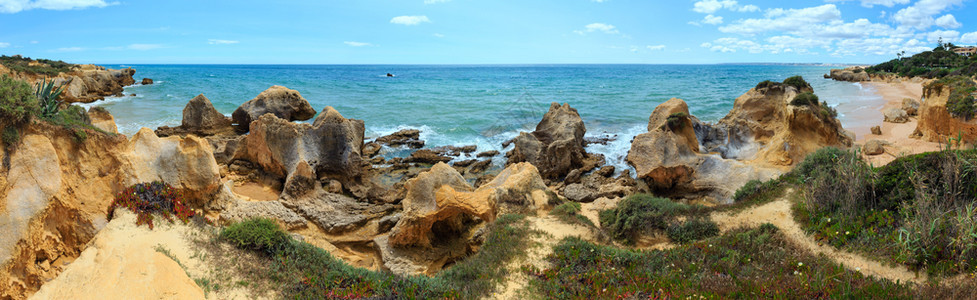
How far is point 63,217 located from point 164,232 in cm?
164

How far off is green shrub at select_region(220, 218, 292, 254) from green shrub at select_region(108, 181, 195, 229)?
1.12 metres

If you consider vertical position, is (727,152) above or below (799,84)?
below

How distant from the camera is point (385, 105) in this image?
3891 centimetres

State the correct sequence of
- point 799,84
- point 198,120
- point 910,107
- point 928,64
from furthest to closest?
point 928,64, point 910,107, point 198,120, point 799,84

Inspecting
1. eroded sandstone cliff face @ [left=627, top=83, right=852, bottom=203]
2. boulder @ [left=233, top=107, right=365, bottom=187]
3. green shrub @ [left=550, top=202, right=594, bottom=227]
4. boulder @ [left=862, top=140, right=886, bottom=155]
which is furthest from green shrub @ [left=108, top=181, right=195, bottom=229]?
boulder @ [left=862, top=140, right=886, bottom=155]

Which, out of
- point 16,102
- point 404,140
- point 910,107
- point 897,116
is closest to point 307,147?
point 16,102

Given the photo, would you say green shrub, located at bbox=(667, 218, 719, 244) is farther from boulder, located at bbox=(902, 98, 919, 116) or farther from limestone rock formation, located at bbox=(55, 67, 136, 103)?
limestone rock formation, located at bbox=(55, 67, 136, 103)

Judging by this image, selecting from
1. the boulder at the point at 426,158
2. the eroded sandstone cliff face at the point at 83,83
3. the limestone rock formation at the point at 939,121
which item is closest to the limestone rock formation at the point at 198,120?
the boulder at the point at 426,158

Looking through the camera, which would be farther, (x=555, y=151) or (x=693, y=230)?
(x=555, y=151)

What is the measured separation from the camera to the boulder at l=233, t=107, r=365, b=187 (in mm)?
14141

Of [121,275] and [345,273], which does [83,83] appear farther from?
[345,273]

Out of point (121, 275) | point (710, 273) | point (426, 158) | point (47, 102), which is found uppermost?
point (47, 102)

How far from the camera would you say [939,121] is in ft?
55.8

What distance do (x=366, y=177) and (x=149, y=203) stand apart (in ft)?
27.3
